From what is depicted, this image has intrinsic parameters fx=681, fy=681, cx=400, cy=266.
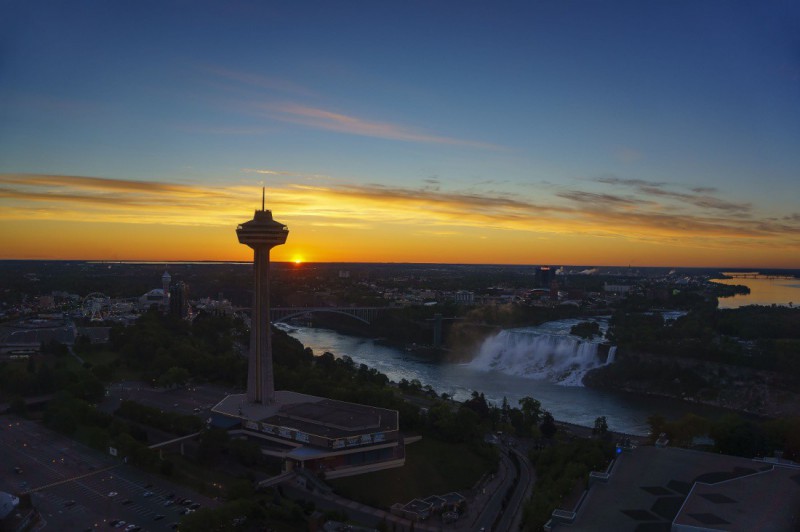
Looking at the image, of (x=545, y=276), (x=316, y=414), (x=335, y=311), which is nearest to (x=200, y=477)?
(x=316, y=414)

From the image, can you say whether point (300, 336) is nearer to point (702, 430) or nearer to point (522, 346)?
point (522, 346)

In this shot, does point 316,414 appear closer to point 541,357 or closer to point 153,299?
point 541,357

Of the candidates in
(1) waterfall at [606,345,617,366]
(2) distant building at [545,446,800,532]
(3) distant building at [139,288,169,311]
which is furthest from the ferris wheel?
(2) distant building at [545,446,800,532]

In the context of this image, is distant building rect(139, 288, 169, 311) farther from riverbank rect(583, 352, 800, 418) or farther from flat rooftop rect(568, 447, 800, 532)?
flat rooftop rect(568, 447, 800, 532)

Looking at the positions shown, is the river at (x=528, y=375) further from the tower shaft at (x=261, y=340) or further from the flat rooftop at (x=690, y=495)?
the tower shaft at (x=261, y=340)

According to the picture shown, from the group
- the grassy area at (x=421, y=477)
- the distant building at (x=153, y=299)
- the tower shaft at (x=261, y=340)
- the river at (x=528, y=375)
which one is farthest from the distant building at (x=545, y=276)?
the grassy area at (x=421, y=477)

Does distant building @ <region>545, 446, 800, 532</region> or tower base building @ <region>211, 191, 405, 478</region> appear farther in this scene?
tower base building @ <region>211, 191, 405, 478</region>
